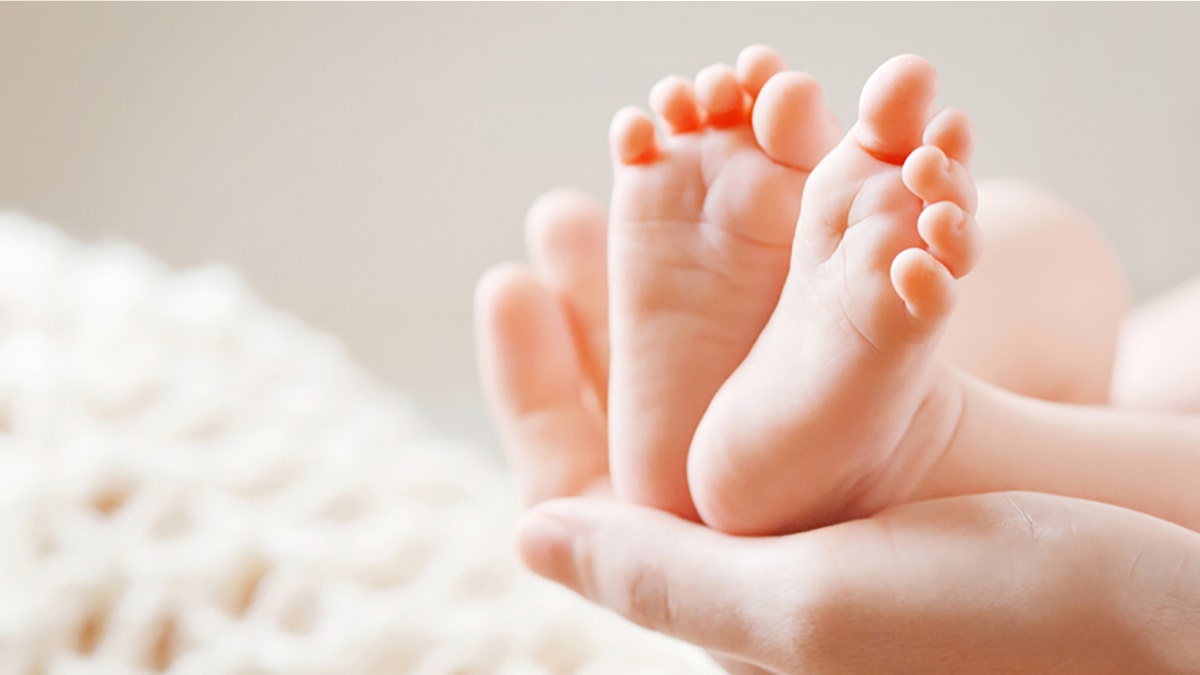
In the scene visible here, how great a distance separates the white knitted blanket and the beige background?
2.56 feet

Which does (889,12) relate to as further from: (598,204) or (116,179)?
(116,179)

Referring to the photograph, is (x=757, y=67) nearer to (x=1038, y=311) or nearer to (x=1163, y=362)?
(x=1038, y=311)

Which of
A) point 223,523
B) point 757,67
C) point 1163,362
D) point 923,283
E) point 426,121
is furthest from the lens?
point 426,121

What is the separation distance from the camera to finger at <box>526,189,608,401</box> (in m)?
0.75

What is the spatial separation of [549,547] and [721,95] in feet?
0.76

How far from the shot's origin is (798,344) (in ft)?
1.71

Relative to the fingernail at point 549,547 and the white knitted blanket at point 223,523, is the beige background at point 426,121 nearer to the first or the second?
the white knitted blanket at point 223,523

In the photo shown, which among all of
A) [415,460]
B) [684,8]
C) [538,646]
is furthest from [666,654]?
[684,8]

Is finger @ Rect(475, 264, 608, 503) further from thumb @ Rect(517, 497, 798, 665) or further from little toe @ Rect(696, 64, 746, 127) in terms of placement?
little toe @ Rect(696, 64, 746, 127)

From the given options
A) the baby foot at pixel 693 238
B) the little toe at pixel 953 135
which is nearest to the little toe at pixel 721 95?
the baby foot at pixel 693 238

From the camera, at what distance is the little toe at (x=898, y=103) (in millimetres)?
467

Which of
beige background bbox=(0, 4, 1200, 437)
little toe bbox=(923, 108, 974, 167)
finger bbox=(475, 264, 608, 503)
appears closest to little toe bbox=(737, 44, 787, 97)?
little toe bbox=(923, 108, 974, 167)

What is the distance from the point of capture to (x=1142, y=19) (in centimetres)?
158

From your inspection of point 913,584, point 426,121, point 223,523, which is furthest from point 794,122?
point 426,121
